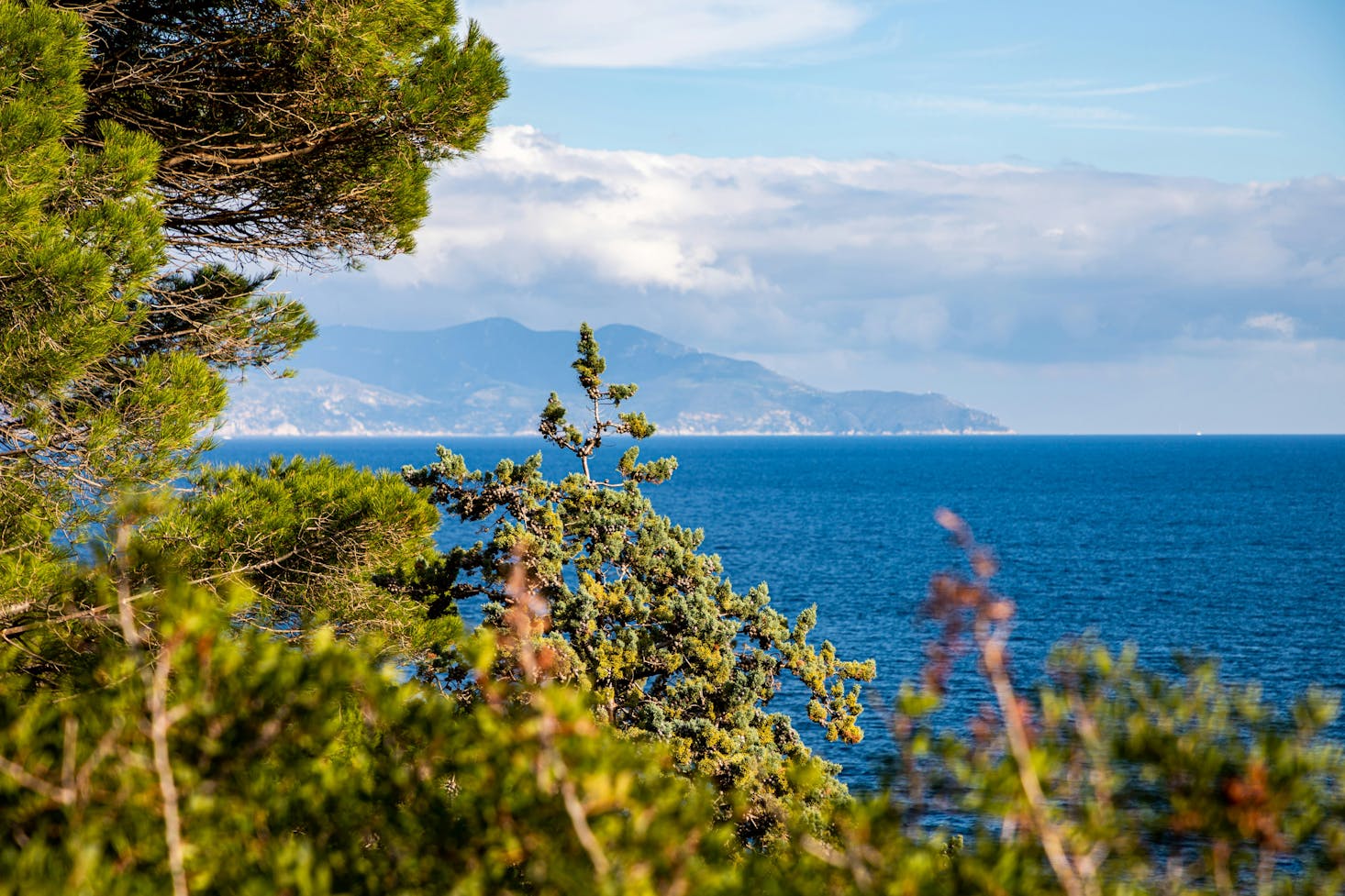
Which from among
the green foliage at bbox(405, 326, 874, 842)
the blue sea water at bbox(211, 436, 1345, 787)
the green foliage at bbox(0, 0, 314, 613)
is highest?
the green foliage at bbox(0, 0, 314, 613)

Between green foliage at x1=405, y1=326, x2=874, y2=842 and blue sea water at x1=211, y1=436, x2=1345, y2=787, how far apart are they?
9.71ft

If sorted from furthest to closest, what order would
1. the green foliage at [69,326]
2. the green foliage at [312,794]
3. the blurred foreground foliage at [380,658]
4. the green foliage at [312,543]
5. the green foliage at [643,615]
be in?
the green foliage at [643,615]
the green foliage at [312,543]
the green foliage at [69,326]
the blurred foreground foliage at [380,658]
the green foliage at [312,794]

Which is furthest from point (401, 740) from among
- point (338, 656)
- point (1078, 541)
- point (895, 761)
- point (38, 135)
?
point (1078, 541)

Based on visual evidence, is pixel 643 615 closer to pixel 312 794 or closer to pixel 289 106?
pixel 289 106

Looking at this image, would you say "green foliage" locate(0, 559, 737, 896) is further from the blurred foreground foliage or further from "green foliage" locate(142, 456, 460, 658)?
"green foliage" locate(142, 456, 460, 658)

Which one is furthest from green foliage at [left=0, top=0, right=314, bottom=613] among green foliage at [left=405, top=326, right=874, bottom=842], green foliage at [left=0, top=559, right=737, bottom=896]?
green foliage at [left=0, top=559, right=737, bottom=896]

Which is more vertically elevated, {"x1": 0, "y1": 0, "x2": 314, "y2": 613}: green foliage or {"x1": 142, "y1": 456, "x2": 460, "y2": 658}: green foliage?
{"x1": 0, "y1": 0, "x2": 314, "y2": 613}: green foliage

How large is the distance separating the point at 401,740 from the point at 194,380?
731 centimetres

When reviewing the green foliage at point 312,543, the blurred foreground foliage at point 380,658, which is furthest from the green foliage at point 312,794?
the green foliage at point 312,543

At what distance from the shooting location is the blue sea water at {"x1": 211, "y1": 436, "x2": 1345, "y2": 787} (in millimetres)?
39875

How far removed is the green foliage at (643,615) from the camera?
13000 mm

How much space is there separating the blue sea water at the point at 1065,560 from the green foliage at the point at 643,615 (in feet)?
9.71

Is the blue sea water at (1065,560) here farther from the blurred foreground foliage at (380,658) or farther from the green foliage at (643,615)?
the green foliage at (643,615)

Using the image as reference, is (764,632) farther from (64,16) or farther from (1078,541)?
(1078,541)
